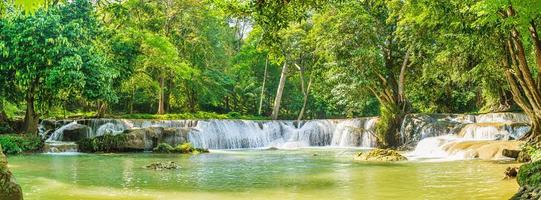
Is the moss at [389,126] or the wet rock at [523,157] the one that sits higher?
the moss at [389,126]

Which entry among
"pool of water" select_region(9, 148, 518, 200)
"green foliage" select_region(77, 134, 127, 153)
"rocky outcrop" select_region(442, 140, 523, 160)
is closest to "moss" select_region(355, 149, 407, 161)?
"pool of water" select_region(9, 148, 518, 200)

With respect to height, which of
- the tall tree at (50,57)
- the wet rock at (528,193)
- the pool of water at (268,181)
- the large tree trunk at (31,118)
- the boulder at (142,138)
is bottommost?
the pool of water at (268,181)

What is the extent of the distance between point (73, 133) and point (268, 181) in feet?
47.9

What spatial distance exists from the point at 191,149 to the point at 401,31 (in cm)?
997

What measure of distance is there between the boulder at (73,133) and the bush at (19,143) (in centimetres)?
256

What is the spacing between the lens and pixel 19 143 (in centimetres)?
1886

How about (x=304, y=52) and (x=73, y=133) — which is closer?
(x=73, y=133)

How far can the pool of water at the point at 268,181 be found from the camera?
8.34 metres

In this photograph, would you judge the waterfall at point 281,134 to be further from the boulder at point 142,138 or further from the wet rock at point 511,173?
the wet rock at point 511,173

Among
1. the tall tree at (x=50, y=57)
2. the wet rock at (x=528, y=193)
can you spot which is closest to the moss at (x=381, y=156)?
the wet rock at (x=528, y=193)

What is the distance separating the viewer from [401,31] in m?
22.0

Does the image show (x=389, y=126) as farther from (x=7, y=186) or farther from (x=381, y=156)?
(x=7, y=186)

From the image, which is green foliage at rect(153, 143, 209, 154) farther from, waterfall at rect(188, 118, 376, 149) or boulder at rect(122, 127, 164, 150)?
waterfall at rect(188, 118, 376, 149)

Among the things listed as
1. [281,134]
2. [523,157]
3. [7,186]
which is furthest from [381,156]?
[281,134]
